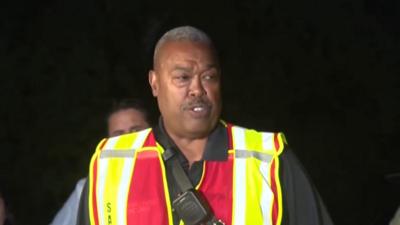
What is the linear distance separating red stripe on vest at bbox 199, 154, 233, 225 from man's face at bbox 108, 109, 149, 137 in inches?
39.1

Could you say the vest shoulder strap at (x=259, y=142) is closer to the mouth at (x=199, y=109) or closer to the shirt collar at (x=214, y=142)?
the shirt collar at (x=214, y=142)

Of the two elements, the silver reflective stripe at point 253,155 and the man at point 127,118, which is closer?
the silver reflective stripe at point 253,155

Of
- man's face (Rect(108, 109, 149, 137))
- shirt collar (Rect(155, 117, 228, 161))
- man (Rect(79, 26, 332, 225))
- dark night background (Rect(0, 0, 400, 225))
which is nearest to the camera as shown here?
man (Rect(79, 26, 332, 225))

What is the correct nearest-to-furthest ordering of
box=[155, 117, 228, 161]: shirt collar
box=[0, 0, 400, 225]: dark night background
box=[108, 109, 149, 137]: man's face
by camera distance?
box=[155, 117, 228, 161]: shirt collar
box=[108, 109, 149, 137]: man's face
box=[0, 0, 400, 225]: dark night background

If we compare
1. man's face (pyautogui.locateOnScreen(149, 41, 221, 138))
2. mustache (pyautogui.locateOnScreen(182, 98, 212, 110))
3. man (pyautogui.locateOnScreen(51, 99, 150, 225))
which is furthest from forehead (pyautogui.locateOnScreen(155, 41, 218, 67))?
man (pyautogui.locateOnScreen(51, 99, 150, 225))

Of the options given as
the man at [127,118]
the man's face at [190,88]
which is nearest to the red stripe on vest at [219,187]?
the man's face at [190,88]

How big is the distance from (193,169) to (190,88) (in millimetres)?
225

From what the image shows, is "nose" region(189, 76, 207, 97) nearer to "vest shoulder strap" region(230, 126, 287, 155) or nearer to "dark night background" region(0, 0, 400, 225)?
"vest shoulder strap" region(230, 126, 287, 155)

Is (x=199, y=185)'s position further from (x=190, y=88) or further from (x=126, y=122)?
(x=126, y=122)

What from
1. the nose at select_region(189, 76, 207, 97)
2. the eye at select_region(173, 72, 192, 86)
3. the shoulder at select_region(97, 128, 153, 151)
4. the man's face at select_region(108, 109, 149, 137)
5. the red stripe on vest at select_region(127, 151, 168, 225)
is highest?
the eye at select_region(173, 72, 192, 86)

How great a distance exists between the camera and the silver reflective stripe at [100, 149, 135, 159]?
2.24 meters

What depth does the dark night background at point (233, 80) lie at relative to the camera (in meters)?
4.38

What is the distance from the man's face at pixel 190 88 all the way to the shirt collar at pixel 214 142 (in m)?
0.03

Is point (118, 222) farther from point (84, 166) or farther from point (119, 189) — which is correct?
point (84, 166)
